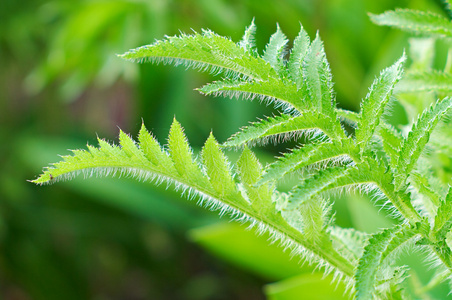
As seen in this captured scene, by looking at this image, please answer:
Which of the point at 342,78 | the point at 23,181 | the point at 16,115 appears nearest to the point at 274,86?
the point at 342,78

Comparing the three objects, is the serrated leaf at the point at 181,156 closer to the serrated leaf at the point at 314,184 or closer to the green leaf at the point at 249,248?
the serrated leaf at the point at 314,184

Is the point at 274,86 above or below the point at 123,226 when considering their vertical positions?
below

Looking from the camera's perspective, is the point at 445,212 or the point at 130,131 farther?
the point at 130,131

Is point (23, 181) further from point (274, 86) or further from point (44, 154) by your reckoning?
point (274, 86)

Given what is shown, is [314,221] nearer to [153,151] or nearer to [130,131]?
[153,151]

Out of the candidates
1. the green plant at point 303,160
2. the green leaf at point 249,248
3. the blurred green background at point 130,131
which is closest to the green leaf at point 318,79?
the green plant at point 303,160

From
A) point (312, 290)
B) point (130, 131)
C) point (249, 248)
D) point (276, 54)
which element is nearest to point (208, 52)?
point (276, 54)
